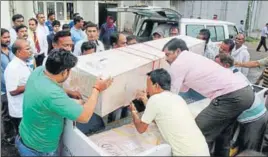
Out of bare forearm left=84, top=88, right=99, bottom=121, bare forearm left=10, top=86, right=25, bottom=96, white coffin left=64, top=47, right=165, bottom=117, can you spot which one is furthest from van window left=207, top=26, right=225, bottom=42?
bare forearm left=84, top=88, right=99, bottom=121

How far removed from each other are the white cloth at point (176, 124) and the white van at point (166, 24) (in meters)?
4.09

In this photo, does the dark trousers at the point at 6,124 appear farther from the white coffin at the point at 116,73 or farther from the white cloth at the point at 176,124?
the white cloth at the point at 176,124

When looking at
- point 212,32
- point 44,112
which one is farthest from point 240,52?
point 44,112

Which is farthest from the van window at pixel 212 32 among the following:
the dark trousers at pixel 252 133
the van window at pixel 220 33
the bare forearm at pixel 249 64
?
the dark trousers at pixel 252 133

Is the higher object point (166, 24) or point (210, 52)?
point (166, 24)

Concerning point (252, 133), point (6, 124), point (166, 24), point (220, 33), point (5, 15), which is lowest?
point (6, 124)

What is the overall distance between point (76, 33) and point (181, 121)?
12.5 ft

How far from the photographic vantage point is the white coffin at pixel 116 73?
2.01m

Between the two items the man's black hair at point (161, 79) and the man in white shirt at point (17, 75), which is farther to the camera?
the man in white shirt at point (17, 75)

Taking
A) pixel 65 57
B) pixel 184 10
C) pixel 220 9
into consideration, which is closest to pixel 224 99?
pixel 65 57

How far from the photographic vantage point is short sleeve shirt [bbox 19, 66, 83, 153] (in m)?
1.69

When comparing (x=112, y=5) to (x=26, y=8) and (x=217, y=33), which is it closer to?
(x=26, y=8)

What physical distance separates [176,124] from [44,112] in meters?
0.86

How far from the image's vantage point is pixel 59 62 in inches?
68.4
